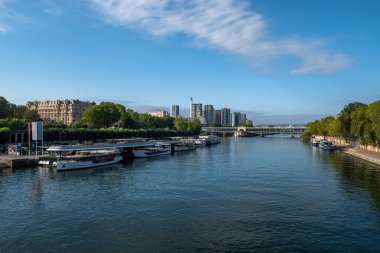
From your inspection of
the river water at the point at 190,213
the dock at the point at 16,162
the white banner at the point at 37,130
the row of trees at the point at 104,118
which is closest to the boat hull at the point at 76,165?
the river water at the point at 190,213

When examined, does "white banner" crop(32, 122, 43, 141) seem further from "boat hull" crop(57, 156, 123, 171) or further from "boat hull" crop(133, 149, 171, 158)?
"boat hull" crop(133, 149, 171, 158)

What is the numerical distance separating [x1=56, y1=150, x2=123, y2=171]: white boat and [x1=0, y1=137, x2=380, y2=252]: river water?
672 cm

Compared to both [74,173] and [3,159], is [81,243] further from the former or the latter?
[3,159]

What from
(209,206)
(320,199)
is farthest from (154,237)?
(320,199)

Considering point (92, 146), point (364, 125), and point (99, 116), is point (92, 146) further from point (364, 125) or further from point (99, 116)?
point (99, 116)

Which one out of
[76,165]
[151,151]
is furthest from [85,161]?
[151,151]

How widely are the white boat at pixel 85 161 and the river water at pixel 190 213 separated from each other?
6.72m

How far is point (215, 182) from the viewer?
49406mm

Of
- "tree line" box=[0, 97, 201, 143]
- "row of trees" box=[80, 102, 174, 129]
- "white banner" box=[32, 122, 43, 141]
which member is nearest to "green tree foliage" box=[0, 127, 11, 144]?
"tree line" box=[0, 97, 201, 143]

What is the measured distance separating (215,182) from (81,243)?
88.6 ft

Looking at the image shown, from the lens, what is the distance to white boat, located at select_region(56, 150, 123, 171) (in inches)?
2427

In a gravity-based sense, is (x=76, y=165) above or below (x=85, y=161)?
below

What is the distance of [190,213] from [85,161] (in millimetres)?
38638

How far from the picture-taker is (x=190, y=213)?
32469mm
